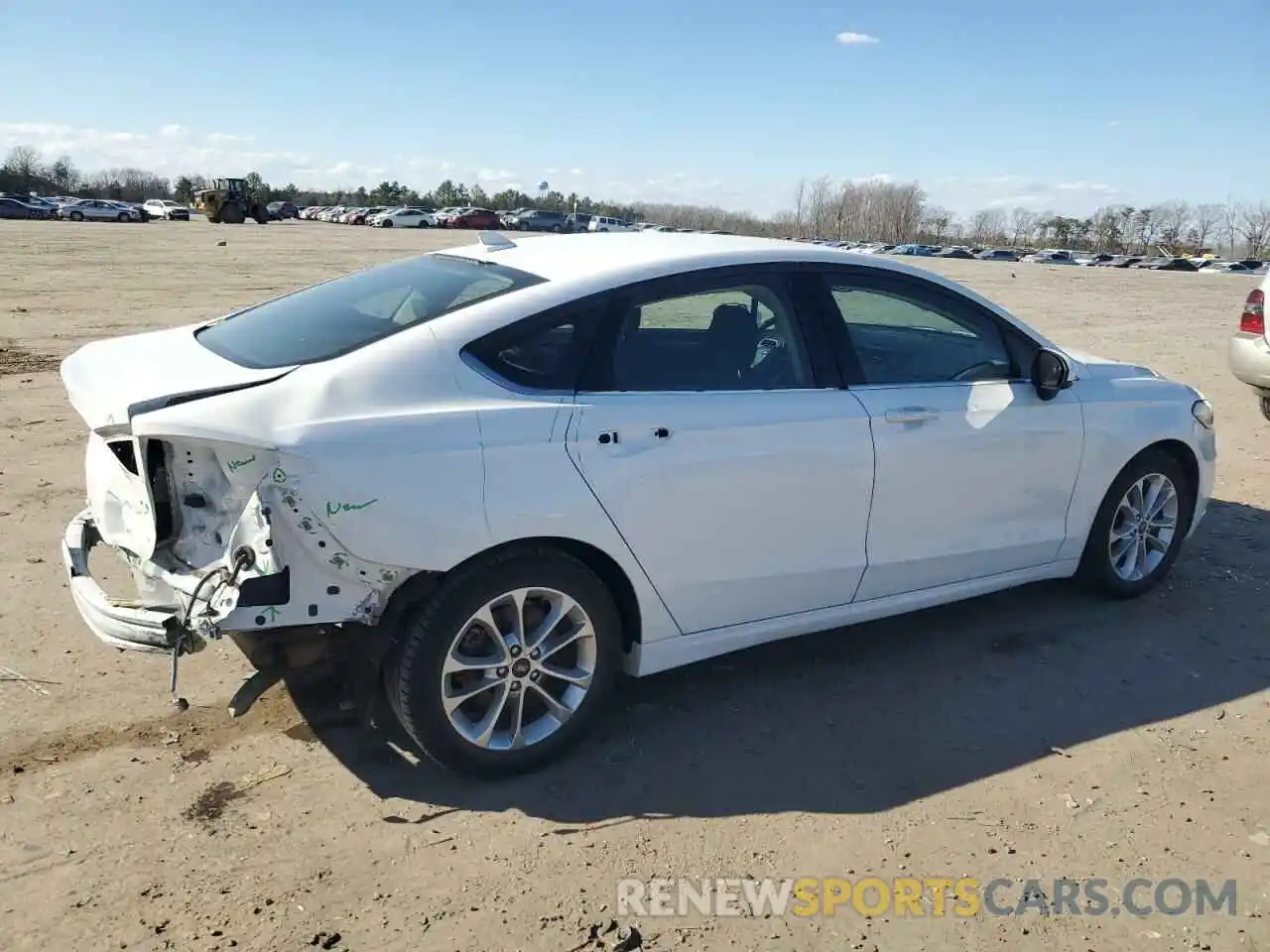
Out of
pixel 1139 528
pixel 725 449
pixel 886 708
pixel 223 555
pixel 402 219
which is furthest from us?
pixel 402 219

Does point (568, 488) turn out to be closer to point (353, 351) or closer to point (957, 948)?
point (353, 351)

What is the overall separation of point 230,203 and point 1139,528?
6248cm

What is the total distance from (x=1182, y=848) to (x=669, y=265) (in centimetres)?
251

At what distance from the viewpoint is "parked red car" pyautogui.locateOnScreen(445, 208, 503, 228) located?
70.4 meters

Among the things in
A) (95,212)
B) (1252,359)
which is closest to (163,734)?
(1252,359)

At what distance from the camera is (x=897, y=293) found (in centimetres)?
418

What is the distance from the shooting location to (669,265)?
3648 millimetres

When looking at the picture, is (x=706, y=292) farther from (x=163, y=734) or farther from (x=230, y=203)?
(x=230, y=203)

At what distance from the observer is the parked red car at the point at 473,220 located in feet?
231

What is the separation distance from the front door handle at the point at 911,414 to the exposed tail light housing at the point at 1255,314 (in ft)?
19.2

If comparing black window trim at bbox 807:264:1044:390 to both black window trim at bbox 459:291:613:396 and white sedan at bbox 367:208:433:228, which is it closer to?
black window trim at bbox 459:291:613:396

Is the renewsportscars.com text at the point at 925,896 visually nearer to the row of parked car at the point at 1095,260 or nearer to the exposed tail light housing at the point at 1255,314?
the exposed tail light housing at the point at 1255,314

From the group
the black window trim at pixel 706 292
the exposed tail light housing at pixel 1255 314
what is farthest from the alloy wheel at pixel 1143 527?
the exposed tail light housing at pixel 1255 314

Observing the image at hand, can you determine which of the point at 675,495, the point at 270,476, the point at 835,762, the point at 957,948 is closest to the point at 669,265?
the point at 675,495
